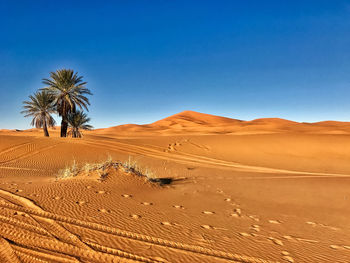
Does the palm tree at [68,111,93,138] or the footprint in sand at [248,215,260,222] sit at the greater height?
the palm tree at [68,111,93,138]

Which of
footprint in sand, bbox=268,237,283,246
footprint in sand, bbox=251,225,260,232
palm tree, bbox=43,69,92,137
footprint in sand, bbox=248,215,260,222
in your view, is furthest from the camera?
palm tree, bbox=43,69,92,137

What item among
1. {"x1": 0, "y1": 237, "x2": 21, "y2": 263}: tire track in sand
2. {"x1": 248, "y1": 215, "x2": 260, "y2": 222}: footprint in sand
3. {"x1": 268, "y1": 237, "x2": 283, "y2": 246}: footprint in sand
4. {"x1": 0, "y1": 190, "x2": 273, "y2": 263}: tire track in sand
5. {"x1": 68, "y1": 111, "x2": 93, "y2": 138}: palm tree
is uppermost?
{"x1": 68, "y1": 111, "x2": 93, "y2": 138}: palm tree

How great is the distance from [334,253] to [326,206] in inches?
129

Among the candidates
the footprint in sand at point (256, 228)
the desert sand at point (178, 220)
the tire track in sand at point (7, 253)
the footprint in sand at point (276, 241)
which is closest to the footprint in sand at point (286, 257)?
the desert sand at point (178, 220)

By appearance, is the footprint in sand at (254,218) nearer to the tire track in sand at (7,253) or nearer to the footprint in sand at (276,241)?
the footprint in sand at (276,241)

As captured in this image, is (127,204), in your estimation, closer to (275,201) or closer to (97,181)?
(97,181)

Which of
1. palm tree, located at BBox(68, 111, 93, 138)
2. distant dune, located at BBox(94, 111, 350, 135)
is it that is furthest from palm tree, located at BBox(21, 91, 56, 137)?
distant dune, located at BBox(94, 111, 350, 135)

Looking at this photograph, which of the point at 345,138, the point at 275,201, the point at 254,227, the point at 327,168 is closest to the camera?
the point at 254,227

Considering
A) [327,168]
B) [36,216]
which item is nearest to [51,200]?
[36,216]

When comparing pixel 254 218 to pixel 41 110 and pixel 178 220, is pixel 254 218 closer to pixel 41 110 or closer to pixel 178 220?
pixel 178 220

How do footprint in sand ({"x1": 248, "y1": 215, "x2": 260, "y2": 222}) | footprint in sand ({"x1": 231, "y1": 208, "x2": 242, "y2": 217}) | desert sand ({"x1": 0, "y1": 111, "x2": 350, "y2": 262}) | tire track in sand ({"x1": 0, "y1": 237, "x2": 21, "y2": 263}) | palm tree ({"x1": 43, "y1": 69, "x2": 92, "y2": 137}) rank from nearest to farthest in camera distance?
tire track in sand ({"x1": 0, "y1": 237, "x2": 21, "y2": 263}), desert sand ({"x1": 0, "y1": 111, "x2": 350, "y2": 262}), footprint in sand ({"x1": 248, "y1": 215, "x2": 260, "y2": 222}), footprint in sand ({"x1": 231, "y1": 208, "x2": 242, "y2": 217}), palm tree ({"x1": 43, "y1": 69, "x2": 92, "y2": 137})

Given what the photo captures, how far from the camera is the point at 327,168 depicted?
1390 cm

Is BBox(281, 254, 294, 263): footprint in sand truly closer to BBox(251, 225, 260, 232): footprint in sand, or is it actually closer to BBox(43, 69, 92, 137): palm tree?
BBox(251, 225, 260, 232): footprint in sand

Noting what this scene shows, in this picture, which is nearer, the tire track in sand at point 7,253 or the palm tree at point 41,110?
the tire track in sand at point 7,253
